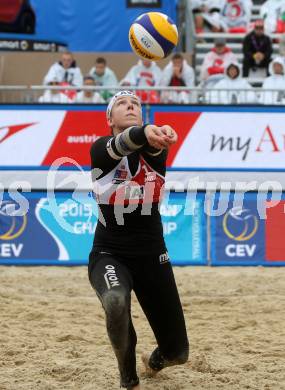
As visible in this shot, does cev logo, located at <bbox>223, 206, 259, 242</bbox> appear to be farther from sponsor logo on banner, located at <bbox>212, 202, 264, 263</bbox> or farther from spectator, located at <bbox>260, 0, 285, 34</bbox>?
spectator, located at <bbox>260, 0, 285, 34</bbox>

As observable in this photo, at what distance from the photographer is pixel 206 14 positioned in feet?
53.6

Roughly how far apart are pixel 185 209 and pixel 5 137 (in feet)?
8.36

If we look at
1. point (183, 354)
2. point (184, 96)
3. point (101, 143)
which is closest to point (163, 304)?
point (183, 354)

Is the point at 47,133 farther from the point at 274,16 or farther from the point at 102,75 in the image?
the point at 274,16

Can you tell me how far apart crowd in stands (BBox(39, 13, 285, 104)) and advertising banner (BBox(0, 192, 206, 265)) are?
63.1 inches

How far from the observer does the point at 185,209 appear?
10.8m

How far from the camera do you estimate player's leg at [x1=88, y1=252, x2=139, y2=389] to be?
480cm

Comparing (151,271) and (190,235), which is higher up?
(151,271)

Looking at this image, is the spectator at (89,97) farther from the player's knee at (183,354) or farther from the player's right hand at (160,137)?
the player's right hand at (160,137)

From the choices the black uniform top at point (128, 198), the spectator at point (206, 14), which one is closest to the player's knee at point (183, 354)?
the black uniform top at point (128, 198)

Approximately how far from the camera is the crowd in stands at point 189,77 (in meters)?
11.6

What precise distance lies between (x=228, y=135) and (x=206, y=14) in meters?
6.16

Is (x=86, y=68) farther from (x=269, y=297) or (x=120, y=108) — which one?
(x=120, y=108)

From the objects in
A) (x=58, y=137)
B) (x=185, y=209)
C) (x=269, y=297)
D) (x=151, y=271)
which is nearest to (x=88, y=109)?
(x=58, y=137)
